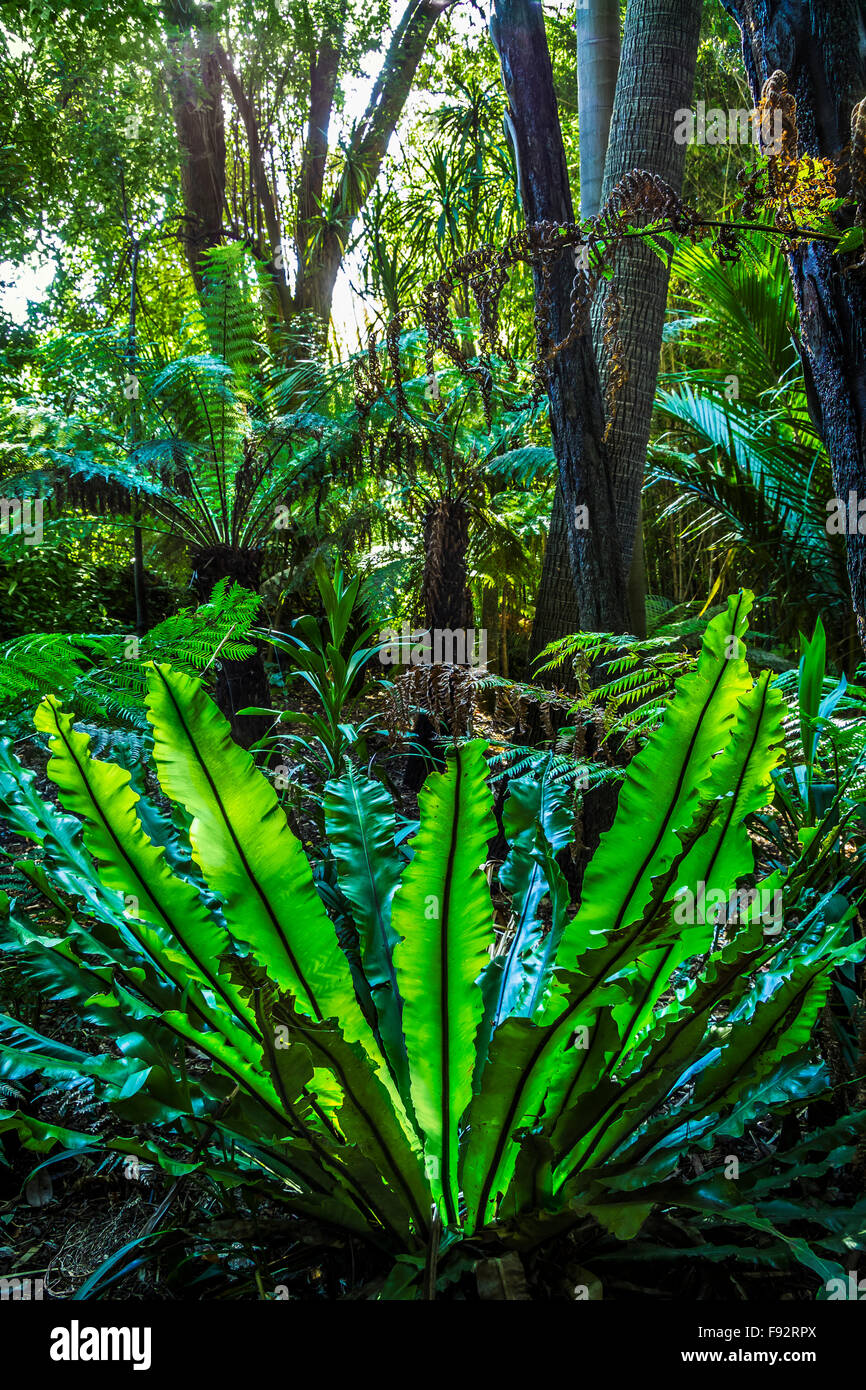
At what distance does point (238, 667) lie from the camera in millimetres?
2965

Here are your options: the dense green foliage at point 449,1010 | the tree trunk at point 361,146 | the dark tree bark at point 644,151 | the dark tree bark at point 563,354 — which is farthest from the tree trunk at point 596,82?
the tree trunk at point 361,146

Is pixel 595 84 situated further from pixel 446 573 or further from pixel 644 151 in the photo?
pixel 446 573

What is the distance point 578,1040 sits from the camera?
2.55ft

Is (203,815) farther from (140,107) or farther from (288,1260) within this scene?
(140,107)

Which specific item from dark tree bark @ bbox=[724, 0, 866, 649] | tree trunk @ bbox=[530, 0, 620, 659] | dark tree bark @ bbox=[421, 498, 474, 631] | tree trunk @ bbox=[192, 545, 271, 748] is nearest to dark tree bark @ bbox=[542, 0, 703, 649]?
tree trunk @ bbox=[530, 0, 620, 659]

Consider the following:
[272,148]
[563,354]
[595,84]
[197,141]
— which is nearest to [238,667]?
[563,354]

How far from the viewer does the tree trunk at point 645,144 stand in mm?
2207

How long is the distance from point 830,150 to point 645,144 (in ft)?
4.56

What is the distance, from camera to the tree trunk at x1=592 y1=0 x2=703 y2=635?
221 centimetres

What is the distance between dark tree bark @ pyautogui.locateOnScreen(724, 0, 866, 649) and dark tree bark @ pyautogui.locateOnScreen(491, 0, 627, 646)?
602 millimetres

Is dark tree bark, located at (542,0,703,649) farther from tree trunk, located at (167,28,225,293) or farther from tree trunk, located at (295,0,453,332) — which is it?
tree trunk, located at (295,0,453,332)

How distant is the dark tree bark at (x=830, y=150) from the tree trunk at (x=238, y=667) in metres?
2.05

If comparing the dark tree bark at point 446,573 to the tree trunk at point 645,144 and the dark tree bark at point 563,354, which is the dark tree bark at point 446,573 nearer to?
the tree trunk at point 645,144
